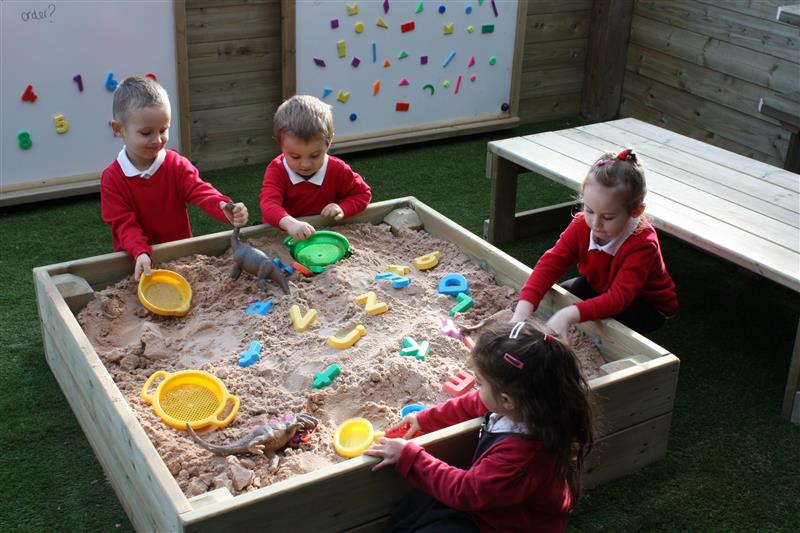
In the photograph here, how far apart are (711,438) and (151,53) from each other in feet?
9.94

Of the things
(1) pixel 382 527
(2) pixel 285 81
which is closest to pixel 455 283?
(1) pixel 382 527

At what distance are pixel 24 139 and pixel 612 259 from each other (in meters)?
2.74

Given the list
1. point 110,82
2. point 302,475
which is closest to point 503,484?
point 302,475

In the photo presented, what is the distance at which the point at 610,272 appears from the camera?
271 centimetres

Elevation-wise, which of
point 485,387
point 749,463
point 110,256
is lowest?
point 749,463

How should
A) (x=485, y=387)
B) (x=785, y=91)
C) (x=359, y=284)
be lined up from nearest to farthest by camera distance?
(x=485, y=387)
(x=359, y=284)
(x=785, y=91)

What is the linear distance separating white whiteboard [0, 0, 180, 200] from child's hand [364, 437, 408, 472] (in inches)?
109

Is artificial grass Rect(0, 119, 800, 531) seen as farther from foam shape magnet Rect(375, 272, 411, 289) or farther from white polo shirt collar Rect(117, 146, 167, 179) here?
foam shape magnet Rect(375, 272, 411, 289)

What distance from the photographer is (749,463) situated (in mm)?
2525

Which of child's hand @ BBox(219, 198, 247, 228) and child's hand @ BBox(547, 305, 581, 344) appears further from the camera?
child's hand @ BBox(219, 198, 247, 228)

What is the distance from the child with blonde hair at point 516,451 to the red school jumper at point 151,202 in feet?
4.46

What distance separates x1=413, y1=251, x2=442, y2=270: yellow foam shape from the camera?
3.08 metres

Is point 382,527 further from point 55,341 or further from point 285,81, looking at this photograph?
point 285,81

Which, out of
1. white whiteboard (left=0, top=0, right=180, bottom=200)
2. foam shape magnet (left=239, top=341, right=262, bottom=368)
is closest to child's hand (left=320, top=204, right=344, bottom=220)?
foam shape magnet (left=239, top=341, right=262, bottom=368)
